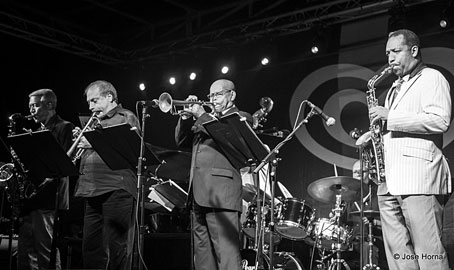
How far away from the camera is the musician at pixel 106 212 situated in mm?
4922

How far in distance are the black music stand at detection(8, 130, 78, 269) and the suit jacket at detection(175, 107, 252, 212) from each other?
1.08 m

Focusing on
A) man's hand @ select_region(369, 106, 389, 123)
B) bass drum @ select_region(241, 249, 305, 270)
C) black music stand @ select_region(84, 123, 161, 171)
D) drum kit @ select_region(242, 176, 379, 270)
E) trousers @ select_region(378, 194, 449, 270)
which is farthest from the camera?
drum kit @ select_region(242, 176, 379, 270)

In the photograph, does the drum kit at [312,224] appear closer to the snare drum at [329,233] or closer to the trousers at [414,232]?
the snare drum at [329,233]

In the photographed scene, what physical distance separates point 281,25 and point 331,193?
118 inches

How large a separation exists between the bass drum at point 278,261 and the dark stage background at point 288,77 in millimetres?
1549

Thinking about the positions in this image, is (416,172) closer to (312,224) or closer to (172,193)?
(312,224)

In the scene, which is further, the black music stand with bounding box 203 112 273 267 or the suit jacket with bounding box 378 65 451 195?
the black music stand with bounding box 203 112 273 267

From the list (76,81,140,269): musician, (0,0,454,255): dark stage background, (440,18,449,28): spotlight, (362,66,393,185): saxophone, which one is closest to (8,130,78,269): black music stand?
(76,81,140,269): musician

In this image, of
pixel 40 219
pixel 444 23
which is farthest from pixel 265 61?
pixel 40 219

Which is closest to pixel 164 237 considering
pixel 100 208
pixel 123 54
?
pixel 100 208

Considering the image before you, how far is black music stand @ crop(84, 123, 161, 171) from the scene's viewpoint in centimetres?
454

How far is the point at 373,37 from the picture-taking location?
823cm

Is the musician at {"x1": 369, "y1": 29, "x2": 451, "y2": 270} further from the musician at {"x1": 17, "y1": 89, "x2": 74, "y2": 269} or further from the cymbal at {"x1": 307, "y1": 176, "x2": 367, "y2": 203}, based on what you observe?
the musician at {"x1": 17, "y1": 89, "x2": 74, "y2": 269}

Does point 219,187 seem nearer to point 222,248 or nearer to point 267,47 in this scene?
point 222,248
